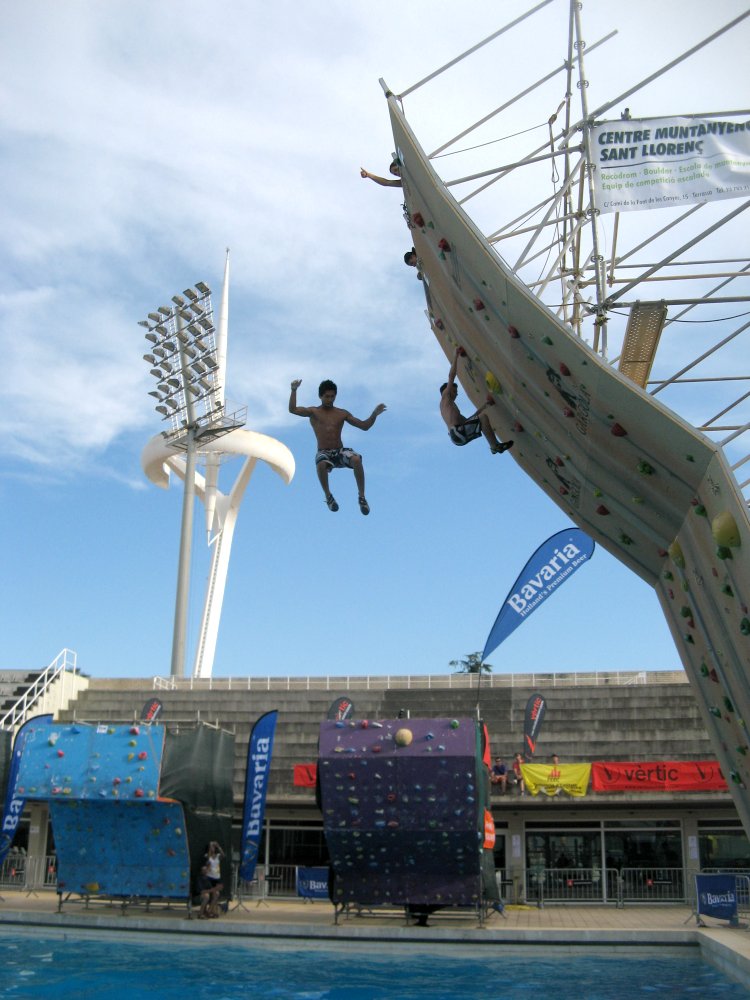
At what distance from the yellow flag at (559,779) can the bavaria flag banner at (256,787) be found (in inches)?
243

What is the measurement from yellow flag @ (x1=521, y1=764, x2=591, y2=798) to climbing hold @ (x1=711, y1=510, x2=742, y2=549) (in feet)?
52.8

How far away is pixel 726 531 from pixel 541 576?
45.8 feet

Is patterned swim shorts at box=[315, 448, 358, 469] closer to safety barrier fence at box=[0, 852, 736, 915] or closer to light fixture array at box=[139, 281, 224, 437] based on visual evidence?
safety barrier fence at box=[0, 852, 736, 915]

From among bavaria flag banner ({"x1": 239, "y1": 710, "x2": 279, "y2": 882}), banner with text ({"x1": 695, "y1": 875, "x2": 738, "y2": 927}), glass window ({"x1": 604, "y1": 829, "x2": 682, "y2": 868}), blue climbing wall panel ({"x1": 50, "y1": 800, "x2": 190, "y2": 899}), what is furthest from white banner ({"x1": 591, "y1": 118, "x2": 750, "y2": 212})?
glass window ({"x1": 604, "y1": 829, "x2": 682, "y2": 868})

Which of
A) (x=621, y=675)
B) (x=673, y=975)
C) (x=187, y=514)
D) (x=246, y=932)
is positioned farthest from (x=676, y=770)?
(x=187, y=514)

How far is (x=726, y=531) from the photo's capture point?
679 cm

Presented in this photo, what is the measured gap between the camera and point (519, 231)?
10.8 m

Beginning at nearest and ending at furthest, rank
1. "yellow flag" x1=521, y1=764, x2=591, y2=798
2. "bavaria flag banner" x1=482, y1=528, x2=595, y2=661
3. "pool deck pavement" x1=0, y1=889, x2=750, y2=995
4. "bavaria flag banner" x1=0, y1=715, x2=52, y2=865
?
"pool deck pavement" x1=0, y1=889, x2=750, y2=995
"bavaria flag banner" x1=0, y1=715, x2=52, y2=865
"bavaria flag banner" x1=482, y1=528, x2=595, y2=661
"yellow flag" x1=521, y1=764, x2=591, y2=798

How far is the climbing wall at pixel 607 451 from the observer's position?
24.0ft

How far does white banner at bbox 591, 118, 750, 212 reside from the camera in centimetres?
930

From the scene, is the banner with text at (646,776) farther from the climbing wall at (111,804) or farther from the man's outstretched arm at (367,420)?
the man's outstretched arm at (367,420)

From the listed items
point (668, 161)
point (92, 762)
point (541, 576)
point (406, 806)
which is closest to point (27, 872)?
point (92, 762)

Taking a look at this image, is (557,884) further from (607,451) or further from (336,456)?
(607,451)

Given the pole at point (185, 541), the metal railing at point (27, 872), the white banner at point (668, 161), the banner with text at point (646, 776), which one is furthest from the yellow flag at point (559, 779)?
the pole at point (185, 541)
